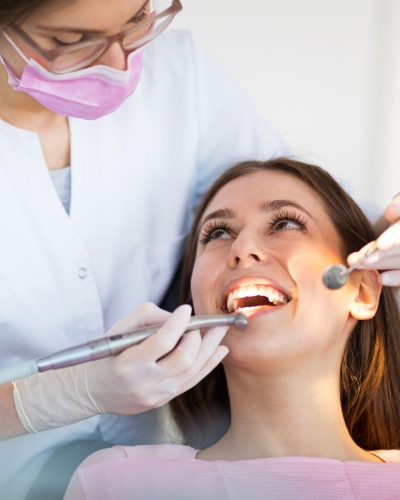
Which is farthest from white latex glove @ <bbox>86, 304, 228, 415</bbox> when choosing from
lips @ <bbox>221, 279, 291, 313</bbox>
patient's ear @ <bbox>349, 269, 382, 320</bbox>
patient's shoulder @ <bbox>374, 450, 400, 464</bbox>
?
patient's shoulder @ <bbox>374, 450, 400, 464</bbox>

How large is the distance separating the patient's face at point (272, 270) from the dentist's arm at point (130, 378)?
0.11 meters

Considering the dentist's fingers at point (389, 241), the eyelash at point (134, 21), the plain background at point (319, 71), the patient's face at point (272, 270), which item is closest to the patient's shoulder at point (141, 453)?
the patient's face at point (272, 270)

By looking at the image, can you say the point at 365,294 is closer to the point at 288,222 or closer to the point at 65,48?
the point at 288,222

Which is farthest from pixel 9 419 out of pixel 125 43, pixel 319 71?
pixel 319 71

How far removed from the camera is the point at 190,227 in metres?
2.13

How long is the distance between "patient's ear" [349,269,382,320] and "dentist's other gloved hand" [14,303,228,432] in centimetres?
34

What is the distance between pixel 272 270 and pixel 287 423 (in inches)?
12.7

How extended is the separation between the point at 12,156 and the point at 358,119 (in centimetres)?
107

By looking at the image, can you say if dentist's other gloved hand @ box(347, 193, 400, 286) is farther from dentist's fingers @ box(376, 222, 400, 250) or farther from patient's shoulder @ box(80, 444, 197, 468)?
patient's shoulder @ box(80, 444, 197, 468)

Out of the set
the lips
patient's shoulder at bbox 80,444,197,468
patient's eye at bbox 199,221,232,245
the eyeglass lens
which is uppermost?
the eyeglass lens

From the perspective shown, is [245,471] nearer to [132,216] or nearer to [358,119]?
[132,216]

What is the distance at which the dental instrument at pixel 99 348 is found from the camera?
1.40 metres

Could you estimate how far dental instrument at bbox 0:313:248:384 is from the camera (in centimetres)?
140

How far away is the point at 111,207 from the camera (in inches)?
76.9
